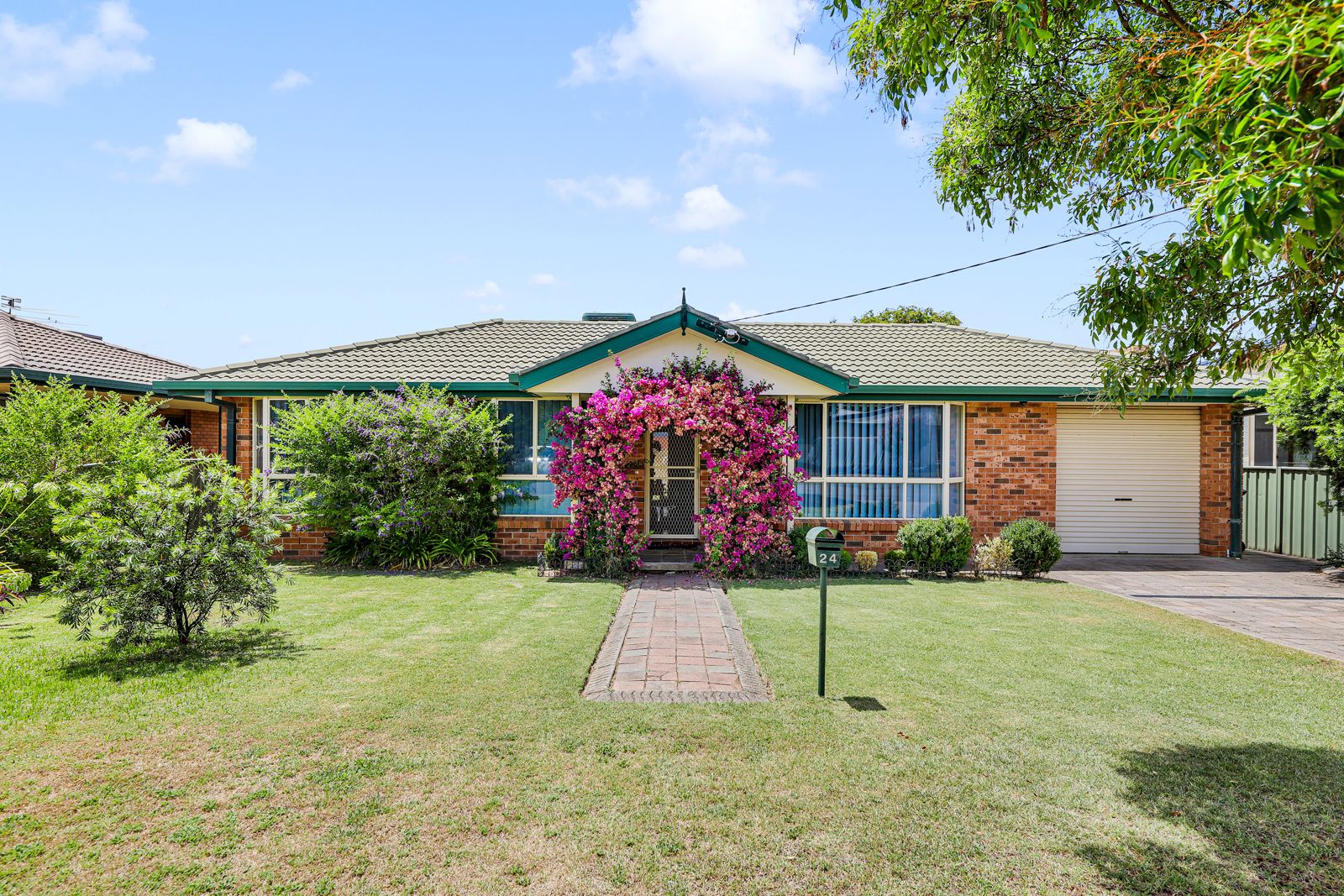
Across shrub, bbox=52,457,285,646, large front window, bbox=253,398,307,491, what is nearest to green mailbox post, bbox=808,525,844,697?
shrub, bbox=52,457,285,646

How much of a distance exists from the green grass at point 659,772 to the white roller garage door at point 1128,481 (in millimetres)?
7601

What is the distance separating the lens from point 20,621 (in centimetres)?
738

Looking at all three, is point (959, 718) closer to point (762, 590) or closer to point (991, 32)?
point (991, 32)

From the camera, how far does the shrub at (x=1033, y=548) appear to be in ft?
35.1

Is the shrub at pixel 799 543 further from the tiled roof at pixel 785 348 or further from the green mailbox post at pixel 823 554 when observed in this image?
the green mailbox post at pixel 823 554

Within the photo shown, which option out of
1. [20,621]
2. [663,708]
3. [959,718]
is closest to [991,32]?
[959,718]

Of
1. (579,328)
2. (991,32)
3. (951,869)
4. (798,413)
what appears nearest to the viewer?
(951,869)

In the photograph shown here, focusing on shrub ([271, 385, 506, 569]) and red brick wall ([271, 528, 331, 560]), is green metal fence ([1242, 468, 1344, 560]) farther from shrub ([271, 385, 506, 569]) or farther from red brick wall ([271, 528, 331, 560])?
red brick wall ([271, 528, 331, 560])

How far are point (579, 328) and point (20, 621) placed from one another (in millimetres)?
11089

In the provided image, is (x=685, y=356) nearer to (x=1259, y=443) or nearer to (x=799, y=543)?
(x=799, y=543)

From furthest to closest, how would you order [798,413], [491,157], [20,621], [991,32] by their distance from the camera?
[798,413], [491,157], [20,621], [991,32]

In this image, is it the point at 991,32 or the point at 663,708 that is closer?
the point at 991,32

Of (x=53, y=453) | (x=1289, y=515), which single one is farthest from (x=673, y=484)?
(x=1289, y=515)

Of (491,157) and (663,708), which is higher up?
(491,157)
